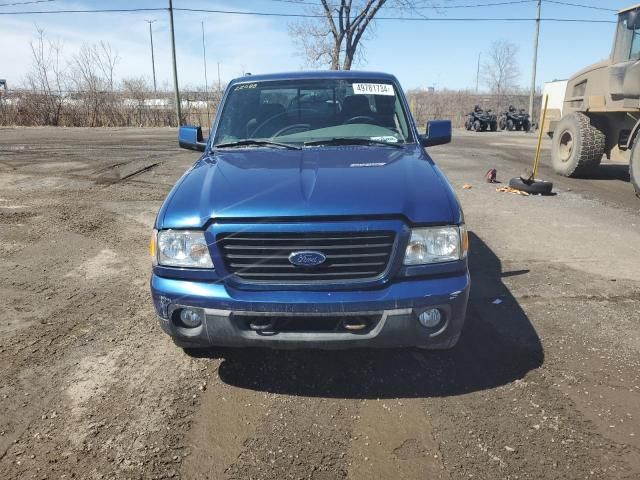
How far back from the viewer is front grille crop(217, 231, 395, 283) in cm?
241

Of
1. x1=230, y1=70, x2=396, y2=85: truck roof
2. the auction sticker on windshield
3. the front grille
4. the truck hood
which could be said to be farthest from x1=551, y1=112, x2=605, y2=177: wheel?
the front grille

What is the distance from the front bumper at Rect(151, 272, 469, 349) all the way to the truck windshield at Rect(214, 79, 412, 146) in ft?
5.23

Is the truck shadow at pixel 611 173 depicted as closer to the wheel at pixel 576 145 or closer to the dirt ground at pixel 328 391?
the wheel at pixel 576 145

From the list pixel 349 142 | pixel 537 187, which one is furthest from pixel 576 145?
pixel 349 142

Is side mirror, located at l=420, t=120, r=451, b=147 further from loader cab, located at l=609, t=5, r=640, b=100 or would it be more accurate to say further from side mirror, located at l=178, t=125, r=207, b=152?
loader cab, located at l=609, t=5, r=640, b=100

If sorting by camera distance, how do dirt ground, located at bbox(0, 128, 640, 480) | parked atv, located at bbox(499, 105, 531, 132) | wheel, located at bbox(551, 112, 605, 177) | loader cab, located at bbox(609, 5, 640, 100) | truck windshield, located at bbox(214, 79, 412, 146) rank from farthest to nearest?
1. parked atv, located at bbox(499, 105, 531, 132)
2. wheel, located at bbox(551, 112, 605, 177)
3. loader cab, located at bbox(609, 5, 640, 100)
4. truck windshield, located at bbox(214, 79, 412, 146)
5. dirt ground, located at bbox(0, 128, 640, 480)

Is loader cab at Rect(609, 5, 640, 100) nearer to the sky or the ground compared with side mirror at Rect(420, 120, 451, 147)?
nearer to the sky

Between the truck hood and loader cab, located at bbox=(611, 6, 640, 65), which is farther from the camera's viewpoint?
loader cab, located at bbox=(611, 6, 640, 65)

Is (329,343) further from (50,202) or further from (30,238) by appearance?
(50,202)

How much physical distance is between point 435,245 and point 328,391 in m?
1.02

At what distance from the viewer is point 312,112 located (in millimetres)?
3961

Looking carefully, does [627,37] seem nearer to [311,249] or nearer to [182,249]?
[311,249]

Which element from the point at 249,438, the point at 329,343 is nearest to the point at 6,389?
the point at 249,438

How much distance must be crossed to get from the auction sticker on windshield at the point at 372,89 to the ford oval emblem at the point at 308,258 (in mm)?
2111
